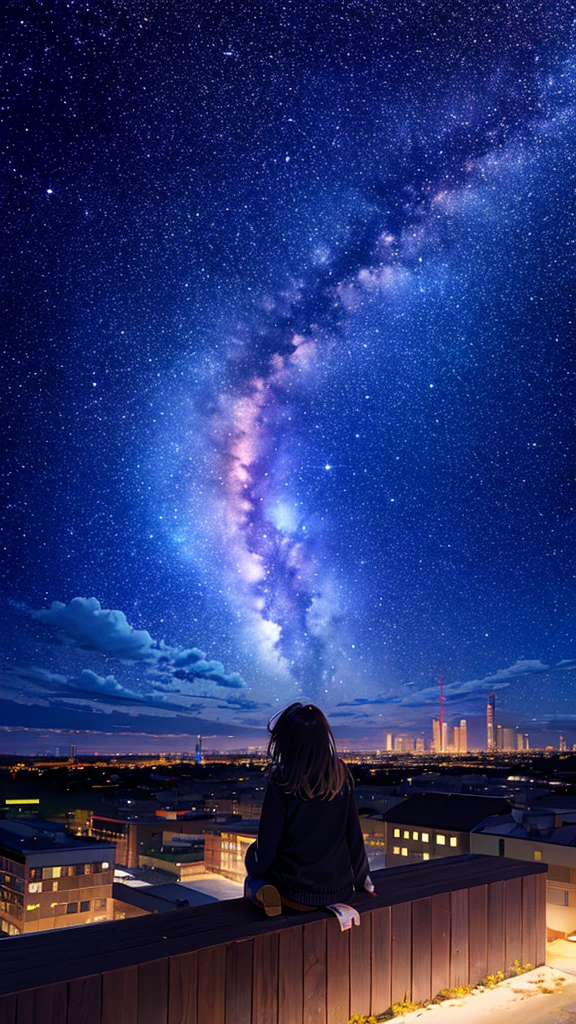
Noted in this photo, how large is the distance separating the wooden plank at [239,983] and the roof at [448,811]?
16.7m

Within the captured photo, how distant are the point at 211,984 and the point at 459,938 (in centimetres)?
130

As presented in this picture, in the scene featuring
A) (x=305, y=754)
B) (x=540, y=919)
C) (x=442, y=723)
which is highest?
(x=305, y=754)

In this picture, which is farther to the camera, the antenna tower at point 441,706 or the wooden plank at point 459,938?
the antenna tower at point 441,706

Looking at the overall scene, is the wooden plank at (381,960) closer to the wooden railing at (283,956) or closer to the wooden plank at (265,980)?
the wooden railing at (283,956)

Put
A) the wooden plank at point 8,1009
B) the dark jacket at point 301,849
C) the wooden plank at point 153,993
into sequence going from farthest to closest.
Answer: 1. the dark jacket at point 301,849
2. the wooden plank at point 153,993
3. the wooden plank at point 8,1009

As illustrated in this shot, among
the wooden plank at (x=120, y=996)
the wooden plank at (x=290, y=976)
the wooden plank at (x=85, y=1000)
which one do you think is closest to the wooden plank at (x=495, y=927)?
the wooden plank at (x=290, y=976)

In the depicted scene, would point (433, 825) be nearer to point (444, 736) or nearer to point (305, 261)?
point (305, 261)

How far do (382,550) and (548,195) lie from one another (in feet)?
68.2

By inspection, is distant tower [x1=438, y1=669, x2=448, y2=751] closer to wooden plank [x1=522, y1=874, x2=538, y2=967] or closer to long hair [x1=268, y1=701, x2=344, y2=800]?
wooden plank [x1=522, y1=874, x2=538, y2=967]

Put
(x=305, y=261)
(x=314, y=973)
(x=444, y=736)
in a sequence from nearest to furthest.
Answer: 1. (x=314, y=973)
2. (x=305, y=261)
3. (x=444, y=736)

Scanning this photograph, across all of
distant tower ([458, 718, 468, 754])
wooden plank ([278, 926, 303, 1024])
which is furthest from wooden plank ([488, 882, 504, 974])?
distant tower ([458, 718, 468, 754])

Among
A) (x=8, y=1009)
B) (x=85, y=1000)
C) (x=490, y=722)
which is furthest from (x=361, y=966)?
(x=490, y=722)

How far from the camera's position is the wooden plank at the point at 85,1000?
199cm

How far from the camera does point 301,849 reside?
2668mm
